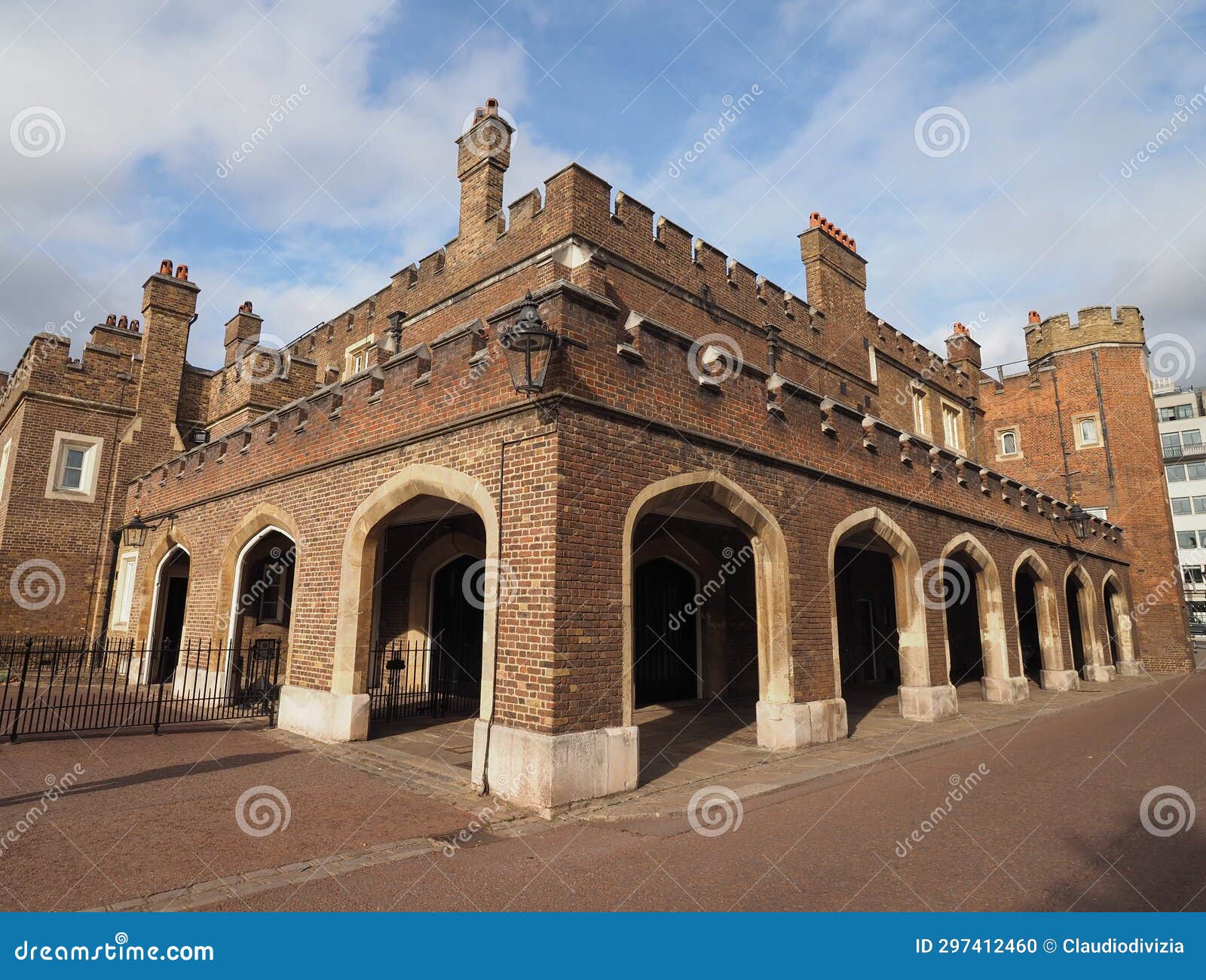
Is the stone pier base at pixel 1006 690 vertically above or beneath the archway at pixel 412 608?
beneath

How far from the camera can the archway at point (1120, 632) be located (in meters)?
25.0

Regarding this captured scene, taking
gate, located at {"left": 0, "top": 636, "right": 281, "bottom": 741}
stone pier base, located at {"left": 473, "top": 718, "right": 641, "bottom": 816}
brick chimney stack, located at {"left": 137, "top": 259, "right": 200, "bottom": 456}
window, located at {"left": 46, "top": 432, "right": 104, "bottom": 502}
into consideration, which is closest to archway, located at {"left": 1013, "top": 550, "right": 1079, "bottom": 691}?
stone pier base, located at {"left": 473, "top": 718, "right": 641, "bottom": 816}

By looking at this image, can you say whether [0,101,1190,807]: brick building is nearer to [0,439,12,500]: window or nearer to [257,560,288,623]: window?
[257,560,288,623]: window

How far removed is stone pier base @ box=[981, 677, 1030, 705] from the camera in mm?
15898

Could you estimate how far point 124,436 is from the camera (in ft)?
65.8

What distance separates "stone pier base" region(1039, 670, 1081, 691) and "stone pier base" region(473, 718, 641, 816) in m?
16.6

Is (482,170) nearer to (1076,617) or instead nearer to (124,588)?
(124,588)

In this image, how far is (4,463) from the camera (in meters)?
19.7

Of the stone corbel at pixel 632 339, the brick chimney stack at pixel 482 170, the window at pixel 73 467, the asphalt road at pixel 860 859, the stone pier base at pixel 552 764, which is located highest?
the brick chimney stack at pixel 482 170

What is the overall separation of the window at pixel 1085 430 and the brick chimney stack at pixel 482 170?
2403 centimetres

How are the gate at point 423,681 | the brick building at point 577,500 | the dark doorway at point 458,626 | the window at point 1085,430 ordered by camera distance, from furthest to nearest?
the window at point 1085,430
the dark doorway at point 458,626
the gate at point 423,681
the brick building at point 577,500

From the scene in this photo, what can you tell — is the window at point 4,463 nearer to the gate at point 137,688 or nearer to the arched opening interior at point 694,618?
the gate at point 137,688

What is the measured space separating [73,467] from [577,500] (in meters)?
18.3

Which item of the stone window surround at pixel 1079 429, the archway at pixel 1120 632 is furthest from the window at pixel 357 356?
the stone window surround at pixel 1079 429
